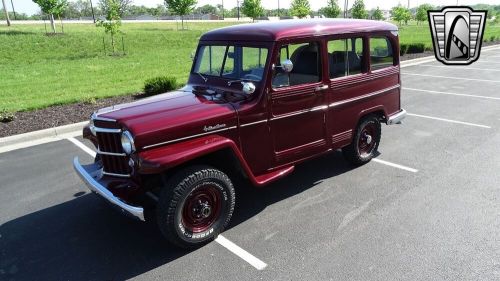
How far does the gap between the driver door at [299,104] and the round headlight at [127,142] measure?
160cm

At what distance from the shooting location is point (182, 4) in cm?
3697

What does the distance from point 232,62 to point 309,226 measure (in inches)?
83.5

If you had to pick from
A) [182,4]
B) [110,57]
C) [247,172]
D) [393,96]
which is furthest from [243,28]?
[182,4]

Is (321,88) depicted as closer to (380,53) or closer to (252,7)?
(380,53)

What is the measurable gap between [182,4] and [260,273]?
36.7 m

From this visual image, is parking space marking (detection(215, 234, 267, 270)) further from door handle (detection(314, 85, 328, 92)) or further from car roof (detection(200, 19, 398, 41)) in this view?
car roof (detection(200, 19, 398, 41))

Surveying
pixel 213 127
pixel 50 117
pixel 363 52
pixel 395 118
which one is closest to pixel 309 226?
pixel 213 127

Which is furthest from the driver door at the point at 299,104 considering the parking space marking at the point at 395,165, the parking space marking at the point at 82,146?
the parking space marking at the point at 82,146

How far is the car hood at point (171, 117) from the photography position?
3.72 m

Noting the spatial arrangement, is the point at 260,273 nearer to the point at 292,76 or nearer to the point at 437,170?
the point at 292,76

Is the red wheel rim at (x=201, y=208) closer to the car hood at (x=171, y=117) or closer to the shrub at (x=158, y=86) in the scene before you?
the car hood at (x=171, y=117)

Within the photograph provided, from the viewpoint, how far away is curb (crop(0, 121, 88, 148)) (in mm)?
7375

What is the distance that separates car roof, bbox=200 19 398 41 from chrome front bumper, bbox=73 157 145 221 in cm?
219

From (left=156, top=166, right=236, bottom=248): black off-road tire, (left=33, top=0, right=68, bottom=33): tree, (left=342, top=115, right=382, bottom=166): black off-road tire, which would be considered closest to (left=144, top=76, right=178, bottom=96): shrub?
(left=342, top=115, right=382, bottom=166): black off-road tire
